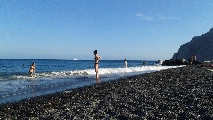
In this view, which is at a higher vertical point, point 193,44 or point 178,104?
point 193,44

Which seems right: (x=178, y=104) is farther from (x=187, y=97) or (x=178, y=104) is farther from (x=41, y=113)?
(x=41, y=113)

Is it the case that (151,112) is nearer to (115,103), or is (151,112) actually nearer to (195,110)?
(195,110)

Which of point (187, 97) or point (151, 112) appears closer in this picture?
point (151, 112)

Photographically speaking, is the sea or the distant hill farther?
the distant hill

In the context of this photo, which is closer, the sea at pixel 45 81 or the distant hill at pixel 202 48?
the sea at pixel 45 81

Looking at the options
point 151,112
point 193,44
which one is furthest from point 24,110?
point 193,44

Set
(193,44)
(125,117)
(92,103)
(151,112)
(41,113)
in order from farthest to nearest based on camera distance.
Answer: (193,44), (92,103), (41,113), (151,112), (125,117)

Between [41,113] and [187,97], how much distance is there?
6774 mm

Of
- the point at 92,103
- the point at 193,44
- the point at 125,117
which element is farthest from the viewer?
the point at 193,44

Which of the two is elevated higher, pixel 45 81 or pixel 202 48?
pixel 202 48

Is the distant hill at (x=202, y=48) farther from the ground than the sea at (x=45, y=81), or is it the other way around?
the distant hill at (x=202, y=48)

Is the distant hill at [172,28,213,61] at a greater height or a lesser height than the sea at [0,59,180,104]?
greater

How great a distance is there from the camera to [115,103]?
11000mm

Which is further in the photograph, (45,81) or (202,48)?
(202,48)
